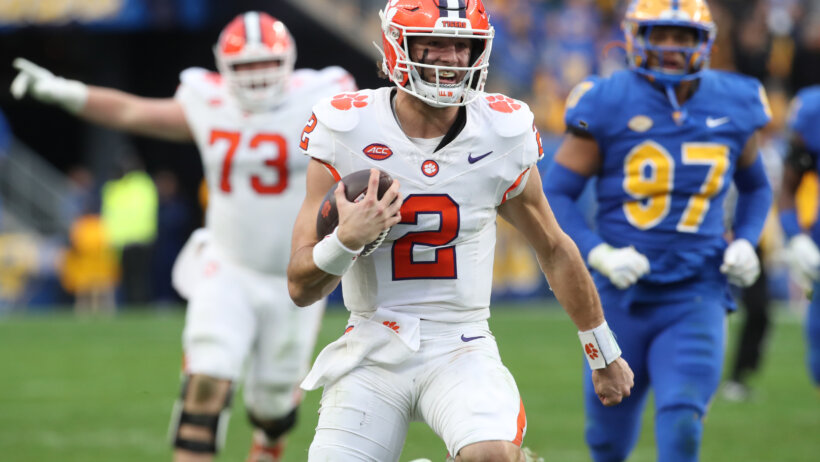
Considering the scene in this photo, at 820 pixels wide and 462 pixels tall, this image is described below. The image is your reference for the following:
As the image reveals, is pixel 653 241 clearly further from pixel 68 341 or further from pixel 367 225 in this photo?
pixel 68 341

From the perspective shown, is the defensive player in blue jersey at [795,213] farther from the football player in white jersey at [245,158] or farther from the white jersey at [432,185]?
the white jersey at [432,185]

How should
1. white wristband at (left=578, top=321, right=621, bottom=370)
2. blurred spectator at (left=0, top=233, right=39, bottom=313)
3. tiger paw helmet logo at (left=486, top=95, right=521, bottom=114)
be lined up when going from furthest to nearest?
blurred spectator at (left=0, top=233, right=39, bottom=313) → white wristband at (left=578, top=321, right=621, bottom=370) → tiger paw helmet logo at (left=486, top=95, right=521, bottom=114)

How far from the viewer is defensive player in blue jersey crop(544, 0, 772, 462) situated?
4453 mm

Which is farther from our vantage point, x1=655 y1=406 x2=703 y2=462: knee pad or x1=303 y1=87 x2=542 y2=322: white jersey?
x1=655 y1=406 x2=703 y2=462: knee pad

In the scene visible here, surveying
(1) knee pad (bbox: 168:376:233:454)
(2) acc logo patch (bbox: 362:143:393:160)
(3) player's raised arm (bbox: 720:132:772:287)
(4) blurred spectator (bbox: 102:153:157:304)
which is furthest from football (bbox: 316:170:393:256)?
(4) blurred spectator (bbox: 102:153:157:304)

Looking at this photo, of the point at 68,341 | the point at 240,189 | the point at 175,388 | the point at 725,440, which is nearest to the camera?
the point at 240,189

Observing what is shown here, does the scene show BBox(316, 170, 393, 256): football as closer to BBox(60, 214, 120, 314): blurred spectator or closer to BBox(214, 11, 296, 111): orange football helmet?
BBox(214, 11, 296, 111): orange football helmet

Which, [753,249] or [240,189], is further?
[240,189]

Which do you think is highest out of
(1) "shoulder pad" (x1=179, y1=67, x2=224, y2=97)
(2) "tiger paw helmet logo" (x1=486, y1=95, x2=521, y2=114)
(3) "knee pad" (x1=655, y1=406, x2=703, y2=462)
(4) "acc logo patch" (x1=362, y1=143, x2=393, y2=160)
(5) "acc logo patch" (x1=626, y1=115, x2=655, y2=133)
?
(2) "tiger paw helmet logo" (x1=486, y1=95, x2=521, y2=114)

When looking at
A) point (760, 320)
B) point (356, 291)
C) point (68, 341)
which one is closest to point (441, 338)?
point (356, 291)

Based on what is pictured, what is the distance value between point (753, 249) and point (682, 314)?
417 mm

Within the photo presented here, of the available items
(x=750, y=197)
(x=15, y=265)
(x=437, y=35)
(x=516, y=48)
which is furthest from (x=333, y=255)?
(x=516, y=48)

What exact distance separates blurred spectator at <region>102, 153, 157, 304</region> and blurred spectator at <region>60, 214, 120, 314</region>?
0.73ft

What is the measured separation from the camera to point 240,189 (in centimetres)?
550
